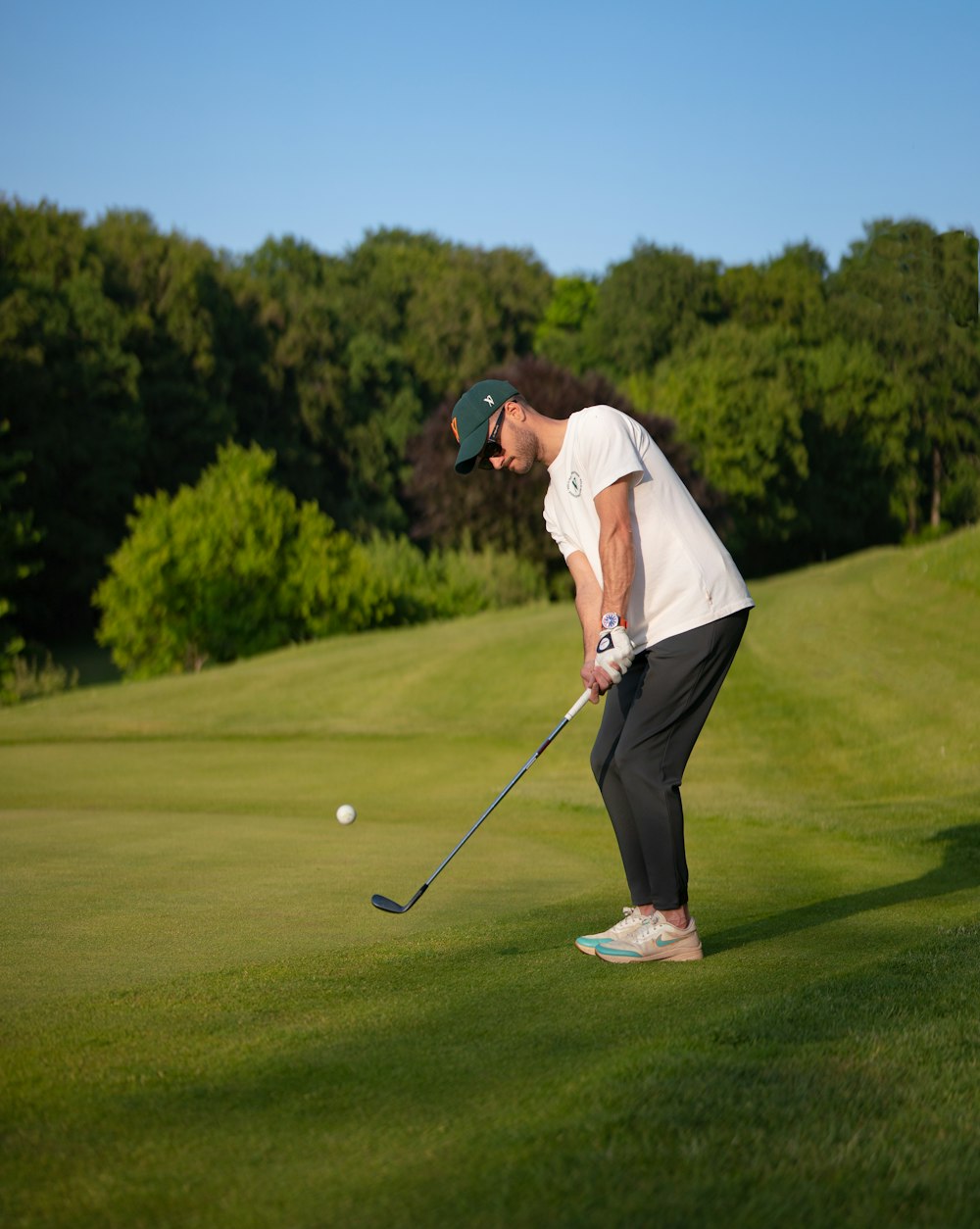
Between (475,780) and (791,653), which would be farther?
(791,653)

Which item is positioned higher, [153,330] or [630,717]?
[153,330]

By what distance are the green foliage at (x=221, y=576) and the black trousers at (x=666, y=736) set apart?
28820mm

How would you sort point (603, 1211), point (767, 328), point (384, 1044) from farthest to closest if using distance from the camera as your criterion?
point (767, 328)
point (384, 1044)
point (603, 1211)

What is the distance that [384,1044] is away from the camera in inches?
138

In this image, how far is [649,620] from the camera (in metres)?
4.94

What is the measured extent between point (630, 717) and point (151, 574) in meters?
29.0

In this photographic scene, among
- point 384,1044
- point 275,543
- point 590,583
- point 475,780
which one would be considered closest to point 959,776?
point 475,780

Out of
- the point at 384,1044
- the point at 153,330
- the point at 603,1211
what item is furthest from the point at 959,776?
the point at 153,330

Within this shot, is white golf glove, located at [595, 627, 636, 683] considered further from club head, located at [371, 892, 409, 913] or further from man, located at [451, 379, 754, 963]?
club head, located at [371, 892, 409, 913]

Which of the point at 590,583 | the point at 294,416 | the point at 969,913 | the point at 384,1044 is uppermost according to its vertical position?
the point at 294,416

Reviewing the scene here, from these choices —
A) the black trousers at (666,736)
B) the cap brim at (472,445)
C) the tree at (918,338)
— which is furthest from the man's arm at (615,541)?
the tree at (918,338)

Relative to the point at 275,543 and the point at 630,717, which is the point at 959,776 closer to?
the point at 630,717

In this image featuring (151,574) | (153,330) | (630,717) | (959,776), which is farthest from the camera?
(153,330)

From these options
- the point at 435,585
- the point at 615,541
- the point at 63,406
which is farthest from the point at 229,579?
the point at 615,541
